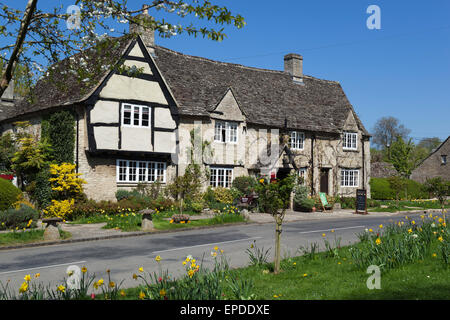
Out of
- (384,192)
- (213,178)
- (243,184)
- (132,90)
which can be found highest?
(132,90)

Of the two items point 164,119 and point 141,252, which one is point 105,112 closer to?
point 164,119

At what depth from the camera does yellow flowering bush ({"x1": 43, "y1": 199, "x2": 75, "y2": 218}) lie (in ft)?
64.0

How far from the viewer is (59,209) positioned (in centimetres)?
1972

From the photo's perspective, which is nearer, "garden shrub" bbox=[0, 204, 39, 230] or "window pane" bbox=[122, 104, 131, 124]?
"garden shrub" bbox=[0, 204, 39, 230]

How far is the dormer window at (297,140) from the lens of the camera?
99.6ft

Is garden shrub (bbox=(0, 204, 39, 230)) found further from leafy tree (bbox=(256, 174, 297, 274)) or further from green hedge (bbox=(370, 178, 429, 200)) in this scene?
green hedge (bbox=(370, 178, 429, 200))

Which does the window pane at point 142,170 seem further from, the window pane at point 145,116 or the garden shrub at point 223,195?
the garden shrub at point 223,195

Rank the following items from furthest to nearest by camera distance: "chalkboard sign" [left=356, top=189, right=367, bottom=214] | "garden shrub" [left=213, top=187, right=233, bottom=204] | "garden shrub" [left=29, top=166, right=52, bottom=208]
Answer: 1. "chalkboard sign" [left=356, top=189, right=367, bottom=214]
2. "garden shrub" [left=213, top=187, right=233, bottom=204]
3. "garden shrub" [left=29, top=166, right=52, bottom=208]

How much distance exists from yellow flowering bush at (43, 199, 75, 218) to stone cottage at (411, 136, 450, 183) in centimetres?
4704

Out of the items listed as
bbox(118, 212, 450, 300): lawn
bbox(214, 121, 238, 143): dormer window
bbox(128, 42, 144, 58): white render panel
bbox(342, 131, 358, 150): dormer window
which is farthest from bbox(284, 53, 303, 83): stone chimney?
bbox(118, 212, 450, 300): lawn

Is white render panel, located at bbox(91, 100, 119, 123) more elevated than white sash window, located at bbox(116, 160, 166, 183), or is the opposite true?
white render panel, located at bbox(91, 100, 119, 123)

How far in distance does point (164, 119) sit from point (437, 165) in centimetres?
4404

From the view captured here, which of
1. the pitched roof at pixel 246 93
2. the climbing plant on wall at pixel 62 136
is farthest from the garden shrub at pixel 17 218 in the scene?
the pitched roof at pixel 246 93

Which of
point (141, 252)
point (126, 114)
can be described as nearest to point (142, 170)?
point (126, 114)
